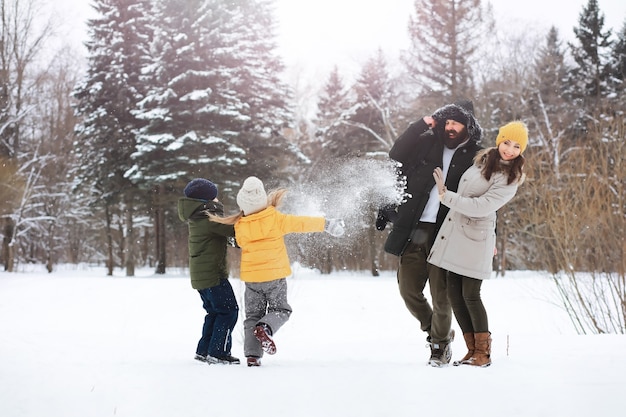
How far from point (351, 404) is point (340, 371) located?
0.77 meters

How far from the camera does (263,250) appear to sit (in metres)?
4.54

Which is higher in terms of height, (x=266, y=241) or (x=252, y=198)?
(x=252, y=198)

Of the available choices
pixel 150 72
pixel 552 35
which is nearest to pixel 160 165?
pixel 150 72

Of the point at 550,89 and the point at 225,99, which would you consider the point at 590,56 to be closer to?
the point at 550,89

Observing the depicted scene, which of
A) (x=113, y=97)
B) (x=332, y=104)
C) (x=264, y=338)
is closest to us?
(x=264, y=338)

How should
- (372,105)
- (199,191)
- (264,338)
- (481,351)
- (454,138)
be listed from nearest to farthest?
(481,351) < (264,338) < (454,138) < (199,191) < (372,105)

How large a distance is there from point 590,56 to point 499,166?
28.6m

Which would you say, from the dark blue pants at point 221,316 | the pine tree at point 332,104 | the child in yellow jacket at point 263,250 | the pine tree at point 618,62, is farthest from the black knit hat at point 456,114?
the pine tree at point 618,62

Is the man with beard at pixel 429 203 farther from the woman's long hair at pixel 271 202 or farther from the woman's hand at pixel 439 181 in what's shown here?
the woman's long hair at pixel 271 202

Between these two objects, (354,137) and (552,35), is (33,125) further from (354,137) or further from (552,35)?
(552,35)

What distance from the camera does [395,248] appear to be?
Result: 173 inches

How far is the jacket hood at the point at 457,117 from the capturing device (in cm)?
437

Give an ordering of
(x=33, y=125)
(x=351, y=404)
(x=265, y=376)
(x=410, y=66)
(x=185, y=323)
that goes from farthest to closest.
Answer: (x=33, y=125), (x=410, y=66), (x=185, y=323), (x=265, y=376), (x=351, y=404)

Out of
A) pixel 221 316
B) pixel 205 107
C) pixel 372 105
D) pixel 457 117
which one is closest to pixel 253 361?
pixel 221 316
